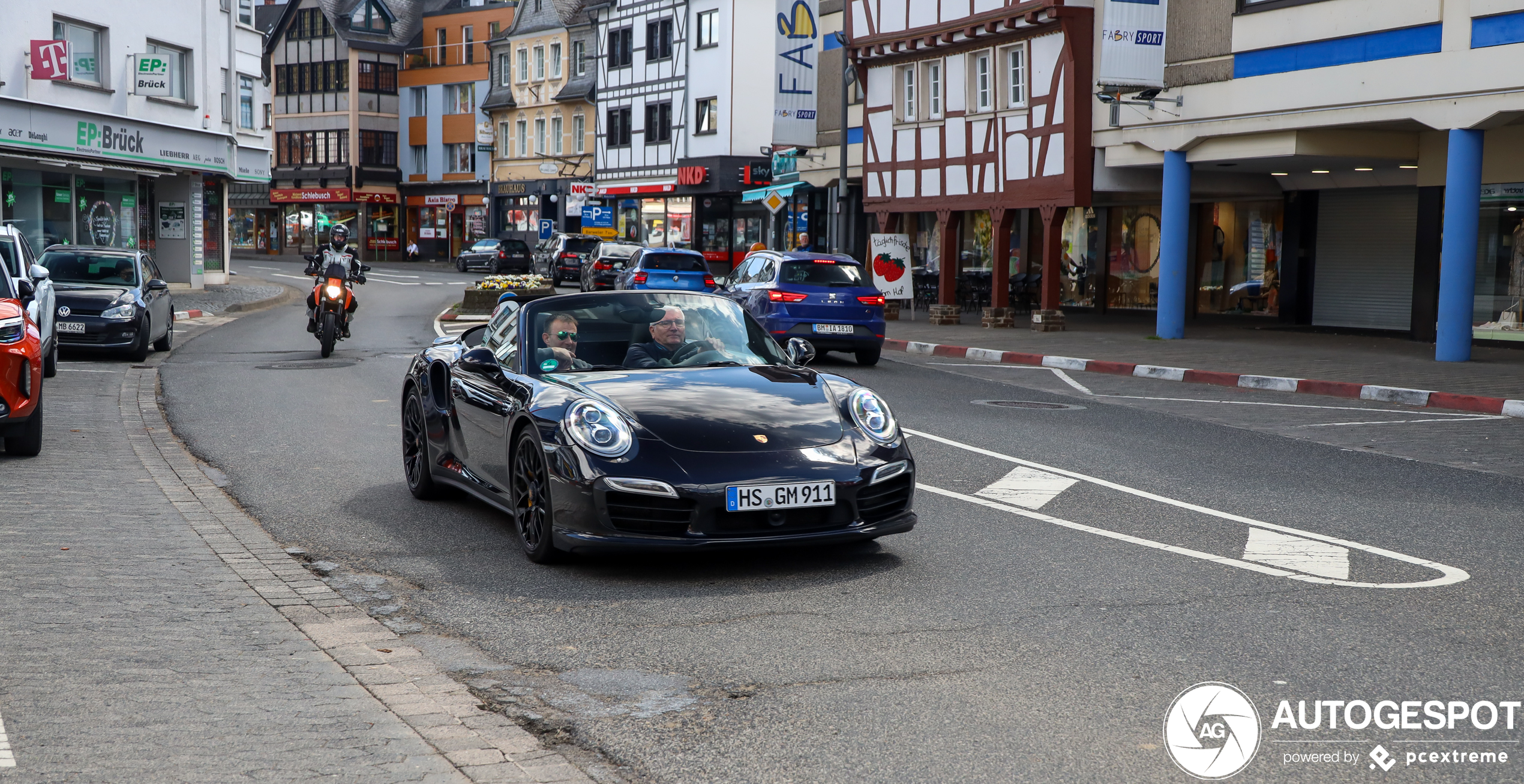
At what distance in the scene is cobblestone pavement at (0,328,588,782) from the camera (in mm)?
3971

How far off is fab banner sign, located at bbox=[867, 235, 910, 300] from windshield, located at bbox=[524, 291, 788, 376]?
21298mm

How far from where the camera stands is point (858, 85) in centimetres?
3444

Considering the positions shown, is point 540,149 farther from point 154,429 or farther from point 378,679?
point 378,679

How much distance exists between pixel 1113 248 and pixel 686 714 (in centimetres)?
2897

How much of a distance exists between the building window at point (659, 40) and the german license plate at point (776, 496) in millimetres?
50258

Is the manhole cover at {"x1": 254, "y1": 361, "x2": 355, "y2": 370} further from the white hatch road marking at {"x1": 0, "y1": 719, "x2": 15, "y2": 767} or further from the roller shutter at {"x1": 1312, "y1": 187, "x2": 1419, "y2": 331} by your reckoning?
the roller shutter at {"x1": 1312, "y1": 187, "x2": 1419, "y2": 331}

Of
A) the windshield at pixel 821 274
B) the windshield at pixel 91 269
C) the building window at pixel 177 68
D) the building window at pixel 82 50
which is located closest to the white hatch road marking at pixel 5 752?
the windshield at pixel 821 274

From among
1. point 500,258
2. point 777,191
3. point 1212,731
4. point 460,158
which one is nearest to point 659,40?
point 500,258

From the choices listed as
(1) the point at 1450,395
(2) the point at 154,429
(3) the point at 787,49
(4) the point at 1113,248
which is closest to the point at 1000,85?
(4) the point at 1113,248

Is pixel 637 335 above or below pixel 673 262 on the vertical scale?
below

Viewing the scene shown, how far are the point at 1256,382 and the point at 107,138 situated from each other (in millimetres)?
25780

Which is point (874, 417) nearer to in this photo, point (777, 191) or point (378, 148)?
point (777, 191)

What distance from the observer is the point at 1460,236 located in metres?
19.0

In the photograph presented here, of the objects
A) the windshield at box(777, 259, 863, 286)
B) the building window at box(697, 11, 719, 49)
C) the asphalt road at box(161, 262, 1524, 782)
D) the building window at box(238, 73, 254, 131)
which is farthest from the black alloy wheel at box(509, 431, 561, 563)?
the building window at box(697, 11, 719, 49)
